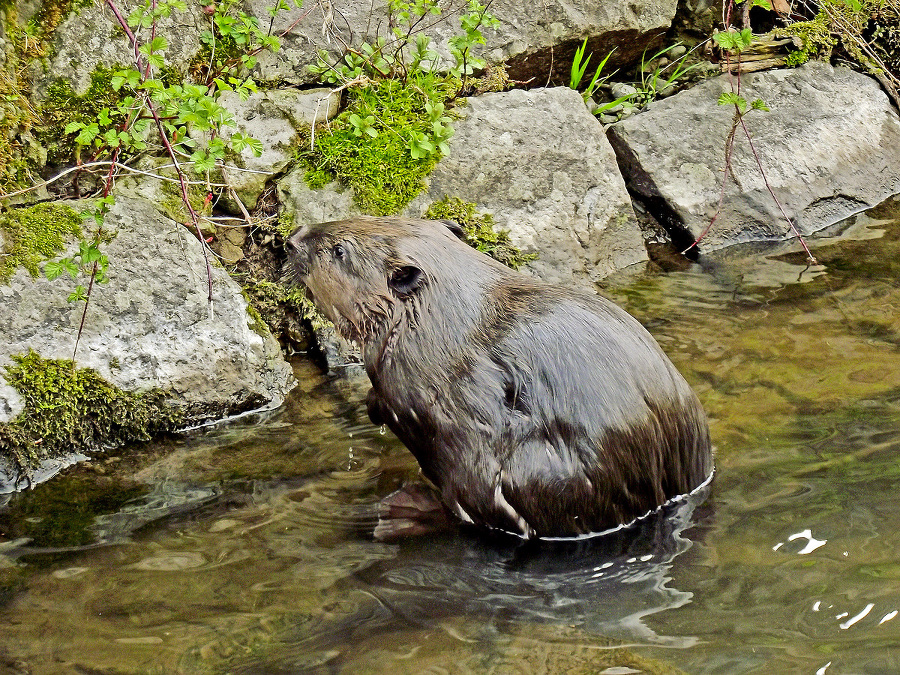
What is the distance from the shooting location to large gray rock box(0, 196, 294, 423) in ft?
14.9

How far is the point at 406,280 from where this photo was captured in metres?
3.86

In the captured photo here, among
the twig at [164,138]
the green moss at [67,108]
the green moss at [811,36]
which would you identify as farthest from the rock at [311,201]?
the green moss at [811,36]

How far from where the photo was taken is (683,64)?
764 centimetres

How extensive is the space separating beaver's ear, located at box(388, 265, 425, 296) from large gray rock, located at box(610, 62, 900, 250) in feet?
10.9

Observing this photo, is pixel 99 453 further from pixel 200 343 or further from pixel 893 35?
pixel 893 35

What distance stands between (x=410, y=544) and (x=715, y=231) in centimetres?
393

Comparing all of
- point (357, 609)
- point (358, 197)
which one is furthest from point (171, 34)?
Result: point (357, 609)

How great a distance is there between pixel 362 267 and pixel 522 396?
3.13 ft

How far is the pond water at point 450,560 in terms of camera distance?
9.57 ft

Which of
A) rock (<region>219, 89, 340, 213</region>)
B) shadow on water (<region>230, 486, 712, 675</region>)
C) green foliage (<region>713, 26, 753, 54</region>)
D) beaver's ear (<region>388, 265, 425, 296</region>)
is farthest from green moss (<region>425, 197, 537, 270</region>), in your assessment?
shadow on water (<region>230, 486, 712, 675</region>)

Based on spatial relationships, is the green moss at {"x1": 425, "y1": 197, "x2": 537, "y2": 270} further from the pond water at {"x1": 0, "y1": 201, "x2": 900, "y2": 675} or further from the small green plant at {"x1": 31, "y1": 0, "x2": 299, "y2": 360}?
the small green plant at {"x1": 31, "y1": 0, "x2": 299, "y2": 360}

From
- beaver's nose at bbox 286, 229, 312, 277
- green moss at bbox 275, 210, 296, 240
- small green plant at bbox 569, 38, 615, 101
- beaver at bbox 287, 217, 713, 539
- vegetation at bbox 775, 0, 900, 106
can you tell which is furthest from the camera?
vegetation at bbox 775, 0, 900, 106

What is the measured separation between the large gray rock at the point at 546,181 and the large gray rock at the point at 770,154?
482 millimetres

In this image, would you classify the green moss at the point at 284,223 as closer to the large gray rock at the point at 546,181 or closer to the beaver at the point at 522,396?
the large gray rock at the point at 546,181
